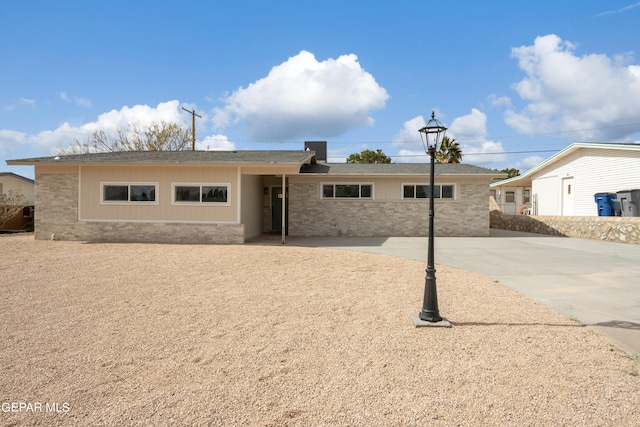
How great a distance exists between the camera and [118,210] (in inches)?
524

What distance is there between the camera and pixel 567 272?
25.7ft

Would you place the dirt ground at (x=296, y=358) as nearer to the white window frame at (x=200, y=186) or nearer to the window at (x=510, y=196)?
the white window frame at (x=200, y=186)

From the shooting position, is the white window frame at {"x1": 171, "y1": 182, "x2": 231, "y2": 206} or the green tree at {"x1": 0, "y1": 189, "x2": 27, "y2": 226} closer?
the white window frame at {"x1": 171, "y1": 182, "x2": 231, "y2": 206}

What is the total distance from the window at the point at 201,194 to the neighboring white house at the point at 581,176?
55.5 ft

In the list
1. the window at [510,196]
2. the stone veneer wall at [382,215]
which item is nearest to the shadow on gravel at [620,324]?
the stone veneer wall at [382,215]

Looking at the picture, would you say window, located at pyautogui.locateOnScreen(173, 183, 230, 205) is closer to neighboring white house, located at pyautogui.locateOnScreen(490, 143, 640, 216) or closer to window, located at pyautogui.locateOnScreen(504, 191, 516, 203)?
neighboring white house, located at pyautogui.locateOnScreen(490, 143, 640, 216)

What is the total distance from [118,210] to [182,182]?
2.74 m

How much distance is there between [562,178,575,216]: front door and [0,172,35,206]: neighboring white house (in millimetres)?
34992

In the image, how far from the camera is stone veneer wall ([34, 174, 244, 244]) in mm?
12938

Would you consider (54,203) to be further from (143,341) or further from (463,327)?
(463,327)

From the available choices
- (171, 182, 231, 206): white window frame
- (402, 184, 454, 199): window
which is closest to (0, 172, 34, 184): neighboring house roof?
(171, 182, 231, 206): white window frame

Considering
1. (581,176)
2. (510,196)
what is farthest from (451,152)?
(581,176)

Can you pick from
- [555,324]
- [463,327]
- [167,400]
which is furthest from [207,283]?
[555,324]

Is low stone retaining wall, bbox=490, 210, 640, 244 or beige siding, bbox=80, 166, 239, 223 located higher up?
beige siding, bbox=80, 166, 239, 223
